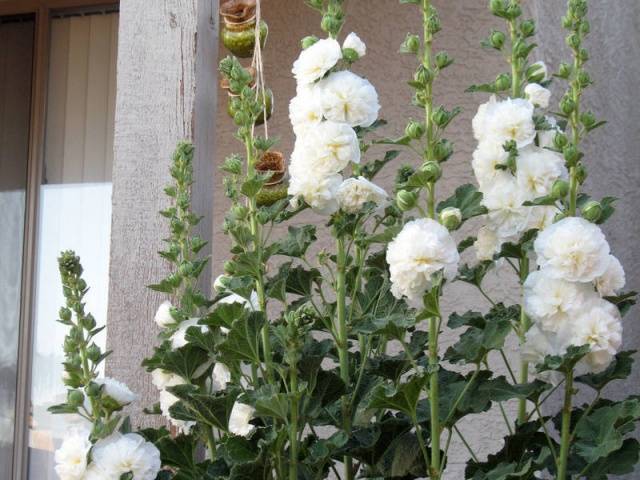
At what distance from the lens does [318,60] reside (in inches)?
65.2

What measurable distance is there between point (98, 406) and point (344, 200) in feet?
1.77

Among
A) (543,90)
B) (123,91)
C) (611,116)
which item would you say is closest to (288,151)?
(611,116)

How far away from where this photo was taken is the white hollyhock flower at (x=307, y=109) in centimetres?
165

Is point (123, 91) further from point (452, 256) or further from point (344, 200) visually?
point (452, 256)

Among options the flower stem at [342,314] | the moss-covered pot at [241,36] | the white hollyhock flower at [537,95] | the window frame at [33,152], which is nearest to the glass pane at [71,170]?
the window frame at [33,152]

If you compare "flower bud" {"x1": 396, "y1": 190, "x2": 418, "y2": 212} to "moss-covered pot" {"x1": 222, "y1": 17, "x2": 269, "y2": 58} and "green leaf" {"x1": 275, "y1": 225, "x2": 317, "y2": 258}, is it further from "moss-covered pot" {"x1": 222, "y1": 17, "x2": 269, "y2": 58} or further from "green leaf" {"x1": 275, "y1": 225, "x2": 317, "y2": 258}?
"moss-covered pot" {"x1": 222, "y1": 17, "x2": 269, "y2": 58}

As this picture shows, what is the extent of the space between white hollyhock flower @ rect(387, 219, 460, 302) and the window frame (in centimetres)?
344

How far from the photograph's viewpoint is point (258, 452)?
1.58 meters

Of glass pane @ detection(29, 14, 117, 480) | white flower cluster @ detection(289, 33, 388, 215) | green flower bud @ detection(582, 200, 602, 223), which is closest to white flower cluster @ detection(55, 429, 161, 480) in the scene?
white flower cluster @ detection(289, 33, 388, 215)

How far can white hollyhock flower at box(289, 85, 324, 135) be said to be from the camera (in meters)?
1.65

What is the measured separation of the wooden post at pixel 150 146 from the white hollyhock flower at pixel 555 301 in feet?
2.45

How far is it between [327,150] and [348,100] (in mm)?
97

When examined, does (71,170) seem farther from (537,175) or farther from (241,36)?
(537,175)

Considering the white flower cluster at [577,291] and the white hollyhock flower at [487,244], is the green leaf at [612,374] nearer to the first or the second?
the white flower cluster at [577,291]
